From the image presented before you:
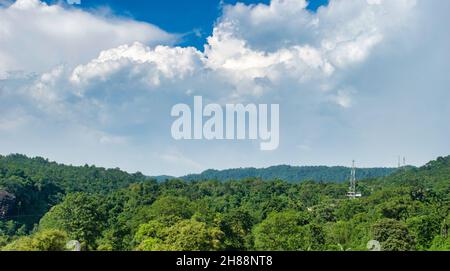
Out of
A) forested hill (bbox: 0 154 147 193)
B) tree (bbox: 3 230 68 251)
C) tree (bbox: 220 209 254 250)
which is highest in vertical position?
forested hill (bbox: 0 154 147 193)

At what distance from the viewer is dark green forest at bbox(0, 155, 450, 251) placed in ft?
64.6

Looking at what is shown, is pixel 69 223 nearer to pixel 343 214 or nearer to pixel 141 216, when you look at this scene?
pixel 141 216

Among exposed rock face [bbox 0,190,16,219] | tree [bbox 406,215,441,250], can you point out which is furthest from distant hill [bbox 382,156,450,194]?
exposed rock face [bbox 0,190,16,219]

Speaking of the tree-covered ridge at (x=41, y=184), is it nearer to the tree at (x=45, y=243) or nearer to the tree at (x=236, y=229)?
the tree at (x=236, y=229)

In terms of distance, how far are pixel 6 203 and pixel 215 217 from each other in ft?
85.3

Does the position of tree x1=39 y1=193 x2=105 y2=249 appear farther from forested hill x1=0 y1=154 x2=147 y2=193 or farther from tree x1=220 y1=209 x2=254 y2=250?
forested hill x1=0 y1=154 x2=147 y2=193

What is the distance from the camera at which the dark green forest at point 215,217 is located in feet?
64.6

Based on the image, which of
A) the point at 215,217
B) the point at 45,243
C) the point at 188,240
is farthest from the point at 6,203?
the point at 45,243

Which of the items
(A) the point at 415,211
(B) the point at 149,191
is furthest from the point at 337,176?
(A) the point at 415,211

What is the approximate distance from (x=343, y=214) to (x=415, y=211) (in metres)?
5.66

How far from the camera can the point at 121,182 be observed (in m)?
66.3

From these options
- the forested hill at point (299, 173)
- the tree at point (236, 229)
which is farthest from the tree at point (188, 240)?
the forested hill at point (299, 173)

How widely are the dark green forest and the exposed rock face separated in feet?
0.32

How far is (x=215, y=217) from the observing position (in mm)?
25281
